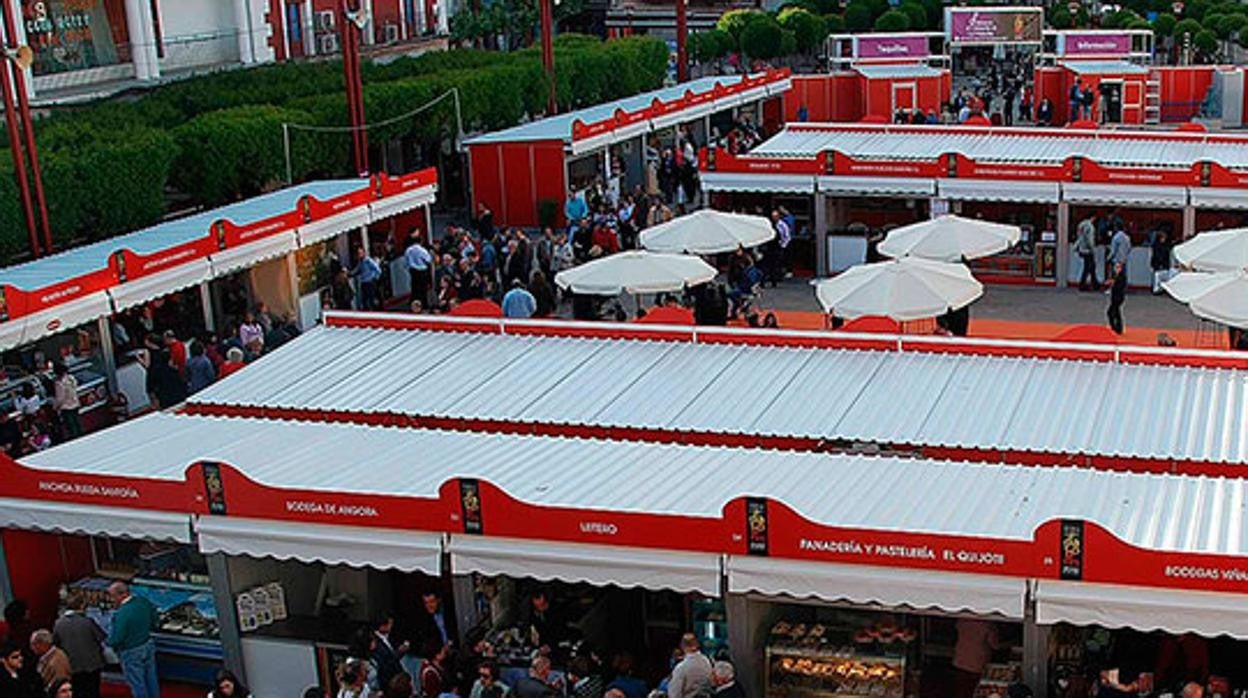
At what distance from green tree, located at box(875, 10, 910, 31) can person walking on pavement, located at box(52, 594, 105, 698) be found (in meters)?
48.6

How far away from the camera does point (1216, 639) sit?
35.7ft

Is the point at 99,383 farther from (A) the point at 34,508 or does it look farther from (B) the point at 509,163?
(B) the point at 509,163

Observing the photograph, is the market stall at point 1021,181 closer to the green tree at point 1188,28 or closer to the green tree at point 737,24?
the green tree at point 1188,28

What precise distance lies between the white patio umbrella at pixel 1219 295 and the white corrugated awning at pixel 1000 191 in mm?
6743

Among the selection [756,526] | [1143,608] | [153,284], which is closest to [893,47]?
[153,284]

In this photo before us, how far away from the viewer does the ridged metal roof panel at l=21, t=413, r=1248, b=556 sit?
10.8 meters

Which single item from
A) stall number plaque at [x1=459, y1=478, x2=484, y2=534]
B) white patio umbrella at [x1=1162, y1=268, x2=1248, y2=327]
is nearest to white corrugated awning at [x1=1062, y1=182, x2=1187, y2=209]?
white patio umbrella at [x1=1162, y1=268, x2=1248, y2=327]

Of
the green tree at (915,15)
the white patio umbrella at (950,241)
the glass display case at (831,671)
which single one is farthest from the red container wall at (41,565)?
the green tree at (915,15)

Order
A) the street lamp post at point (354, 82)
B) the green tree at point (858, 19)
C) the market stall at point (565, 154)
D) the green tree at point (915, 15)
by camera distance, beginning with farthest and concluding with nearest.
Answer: the green tree at point (858, 19) → the green tree at point (915, 15) → the market stall at point (565, 154) → the street lamp post at point (354, 82)

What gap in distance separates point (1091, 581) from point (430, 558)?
4701 mm

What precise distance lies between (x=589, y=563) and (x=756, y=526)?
1288 millimetres

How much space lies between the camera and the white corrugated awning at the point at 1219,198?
2350cm

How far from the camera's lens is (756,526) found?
1049 cm

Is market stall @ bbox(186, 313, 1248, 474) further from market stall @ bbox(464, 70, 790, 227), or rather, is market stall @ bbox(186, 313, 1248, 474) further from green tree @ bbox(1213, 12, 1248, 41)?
green tree @ bbox(1213, 12, 1248, 41)
